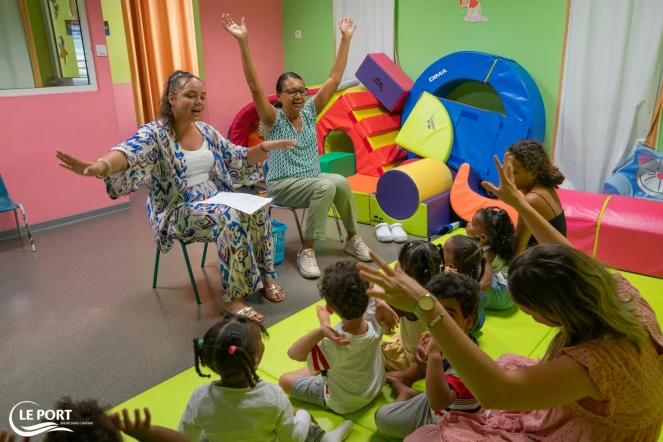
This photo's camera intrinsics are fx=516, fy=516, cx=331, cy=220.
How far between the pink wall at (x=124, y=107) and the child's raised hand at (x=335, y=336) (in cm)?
527

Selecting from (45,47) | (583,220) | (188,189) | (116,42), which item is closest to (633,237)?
(583,220)

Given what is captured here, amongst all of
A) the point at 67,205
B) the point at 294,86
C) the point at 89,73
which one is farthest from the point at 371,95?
the point at 67,205

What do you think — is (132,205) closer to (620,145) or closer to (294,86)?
(294,86)

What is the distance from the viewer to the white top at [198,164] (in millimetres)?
2865

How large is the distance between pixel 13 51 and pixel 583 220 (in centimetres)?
458

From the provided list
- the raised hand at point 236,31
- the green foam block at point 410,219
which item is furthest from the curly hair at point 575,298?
the green foam block at point 410,219

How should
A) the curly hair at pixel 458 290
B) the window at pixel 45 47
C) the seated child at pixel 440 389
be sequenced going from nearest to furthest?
the seated child at pixel 440 389, the curly hair at pixel 458 290, the window at pixel 45 47

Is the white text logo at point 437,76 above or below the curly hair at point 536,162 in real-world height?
above

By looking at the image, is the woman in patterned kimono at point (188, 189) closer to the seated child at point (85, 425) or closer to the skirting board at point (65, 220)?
the seated child at point (85, 425)

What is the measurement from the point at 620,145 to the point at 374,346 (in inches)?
127

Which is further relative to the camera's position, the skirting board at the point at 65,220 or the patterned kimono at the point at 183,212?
the skirting board at the point at 65,220

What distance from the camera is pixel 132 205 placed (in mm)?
5047

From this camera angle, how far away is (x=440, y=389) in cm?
141

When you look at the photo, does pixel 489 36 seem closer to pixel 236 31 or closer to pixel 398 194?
pixel 398 194
